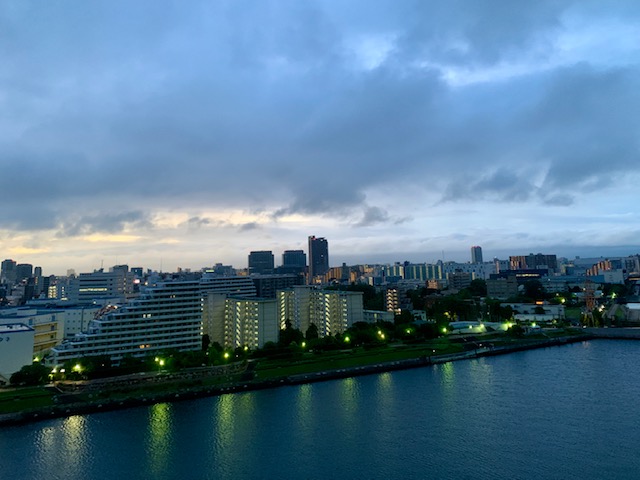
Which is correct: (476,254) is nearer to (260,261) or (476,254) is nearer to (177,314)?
(260,261)

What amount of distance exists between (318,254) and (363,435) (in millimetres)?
128241

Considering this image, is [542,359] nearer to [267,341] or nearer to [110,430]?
[267,341]

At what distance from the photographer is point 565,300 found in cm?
5934

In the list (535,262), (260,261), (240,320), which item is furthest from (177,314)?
(535,262)

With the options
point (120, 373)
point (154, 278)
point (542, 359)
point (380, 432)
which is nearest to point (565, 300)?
point (542, 359)

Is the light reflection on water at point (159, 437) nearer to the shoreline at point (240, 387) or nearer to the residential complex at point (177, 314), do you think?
the shoreline at point (240, 387)

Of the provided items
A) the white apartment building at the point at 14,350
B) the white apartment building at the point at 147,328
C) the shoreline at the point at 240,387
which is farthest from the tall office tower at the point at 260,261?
the white apartment building at the point at 14,350

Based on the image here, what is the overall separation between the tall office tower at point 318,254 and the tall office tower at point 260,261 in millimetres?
25888

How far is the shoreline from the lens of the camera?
64.3 ft

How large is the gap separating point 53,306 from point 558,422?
4732 cm

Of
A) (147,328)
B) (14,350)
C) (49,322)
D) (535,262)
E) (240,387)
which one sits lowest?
(240,387)

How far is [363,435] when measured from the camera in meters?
16.9

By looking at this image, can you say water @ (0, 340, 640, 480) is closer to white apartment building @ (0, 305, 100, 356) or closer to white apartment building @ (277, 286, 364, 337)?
white apartment building @ (277, 286, 364, 337)

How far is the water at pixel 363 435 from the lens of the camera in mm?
14055
